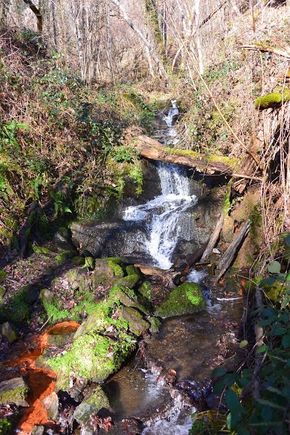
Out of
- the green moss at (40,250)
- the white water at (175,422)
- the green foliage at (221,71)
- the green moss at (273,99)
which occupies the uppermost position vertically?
the green foliage at (221,71)

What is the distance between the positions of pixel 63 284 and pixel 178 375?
9.92 feet

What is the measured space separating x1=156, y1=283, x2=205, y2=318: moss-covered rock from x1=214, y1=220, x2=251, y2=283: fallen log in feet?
2.84

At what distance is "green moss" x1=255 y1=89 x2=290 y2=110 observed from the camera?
425 centimetres

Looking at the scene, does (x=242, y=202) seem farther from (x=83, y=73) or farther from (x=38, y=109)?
(x=83, y=73)

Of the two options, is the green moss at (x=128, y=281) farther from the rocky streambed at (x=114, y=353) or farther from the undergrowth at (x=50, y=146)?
the undergrowth at (x=50, y=146)

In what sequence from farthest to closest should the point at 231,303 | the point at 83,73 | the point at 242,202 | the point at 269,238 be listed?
1. the point at 83,73
2. the point at 242,202
3. the point at 231,303
4. the point at 269,238

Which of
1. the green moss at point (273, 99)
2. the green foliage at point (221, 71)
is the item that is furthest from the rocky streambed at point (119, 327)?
the green moss at point (273, 99)

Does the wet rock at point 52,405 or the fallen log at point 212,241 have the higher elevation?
the fallen log at point 212,241

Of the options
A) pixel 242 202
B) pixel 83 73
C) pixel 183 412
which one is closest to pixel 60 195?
pixel 242 202

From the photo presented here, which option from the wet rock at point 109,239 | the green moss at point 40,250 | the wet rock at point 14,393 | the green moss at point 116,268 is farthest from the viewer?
the wet rock at point 109,239

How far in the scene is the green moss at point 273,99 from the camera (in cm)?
425

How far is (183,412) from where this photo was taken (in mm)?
4770

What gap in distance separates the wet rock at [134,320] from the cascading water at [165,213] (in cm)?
246

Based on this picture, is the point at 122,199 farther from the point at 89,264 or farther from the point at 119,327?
the point at 119,327
